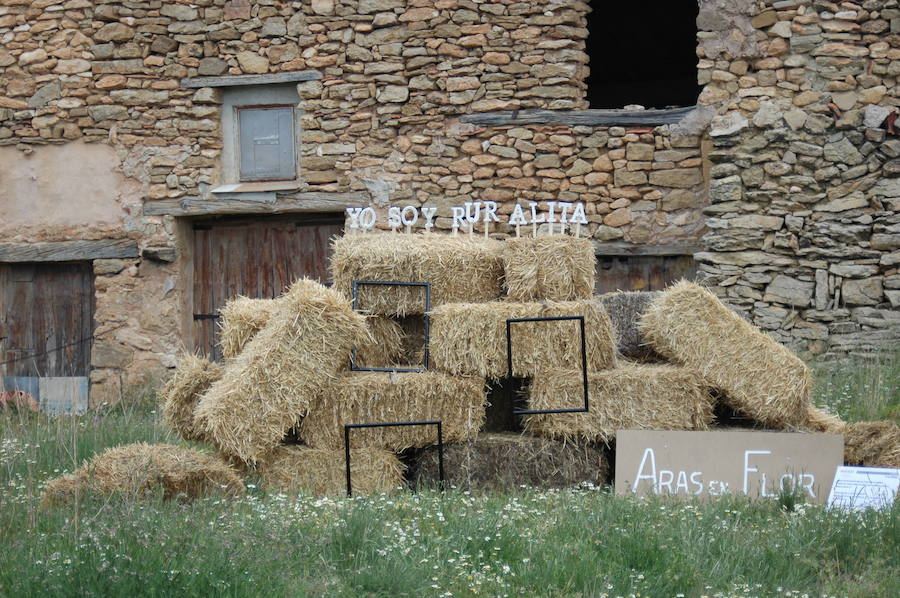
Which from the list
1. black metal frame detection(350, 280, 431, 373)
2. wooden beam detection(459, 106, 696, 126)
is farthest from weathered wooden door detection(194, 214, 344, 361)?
black metal frame detection(350, 280, 431, 373)

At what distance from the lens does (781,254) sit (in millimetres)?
10211

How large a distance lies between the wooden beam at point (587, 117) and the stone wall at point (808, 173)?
1.63 feet

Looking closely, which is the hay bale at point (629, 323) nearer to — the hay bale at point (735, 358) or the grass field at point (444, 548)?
the hay bale at point (735, 358)

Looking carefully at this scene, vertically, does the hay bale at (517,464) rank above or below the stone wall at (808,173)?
below

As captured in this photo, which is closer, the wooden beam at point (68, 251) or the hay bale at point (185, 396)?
the hay bale at point (185, 396)

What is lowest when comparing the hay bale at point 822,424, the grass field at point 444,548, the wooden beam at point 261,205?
the grass field at point 444,548

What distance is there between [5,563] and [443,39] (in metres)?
7.58

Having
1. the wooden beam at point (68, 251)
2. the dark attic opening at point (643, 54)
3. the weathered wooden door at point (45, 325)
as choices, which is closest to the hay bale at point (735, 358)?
the wooden beam at point (68, 251)

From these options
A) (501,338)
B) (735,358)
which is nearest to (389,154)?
(501,338)

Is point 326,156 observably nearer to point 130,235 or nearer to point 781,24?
point 130,235

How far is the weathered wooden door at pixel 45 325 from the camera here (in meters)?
12.2

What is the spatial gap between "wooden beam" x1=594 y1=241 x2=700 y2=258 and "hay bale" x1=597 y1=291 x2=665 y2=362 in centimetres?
332

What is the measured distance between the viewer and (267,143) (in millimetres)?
11805

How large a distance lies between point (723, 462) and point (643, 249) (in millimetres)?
4584
